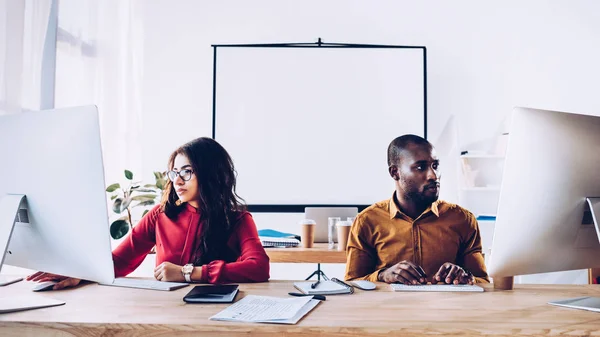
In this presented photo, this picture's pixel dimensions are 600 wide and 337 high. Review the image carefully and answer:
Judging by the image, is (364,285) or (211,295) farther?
(364,285)

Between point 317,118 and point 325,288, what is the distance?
2180mm

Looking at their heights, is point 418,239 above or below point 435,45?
below

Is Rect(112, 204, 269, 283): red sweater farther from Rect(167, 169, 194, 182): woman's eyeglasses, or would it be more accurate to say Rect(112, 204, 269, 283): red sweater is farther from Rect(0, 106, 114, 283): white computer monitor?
Rect(0, 106, 114, 283): white computer monitor

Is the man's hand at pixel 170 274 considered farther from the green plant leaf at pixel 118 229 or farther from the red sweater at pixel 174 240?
the green plant leaf at pixel 118 229

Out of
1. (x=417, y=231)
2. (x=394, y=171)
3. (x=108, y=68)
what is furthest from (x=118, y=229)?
(x=417, y=231)

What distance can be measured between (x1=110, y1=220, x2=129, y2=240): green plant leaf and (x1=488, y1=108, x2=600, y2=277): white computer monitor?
219 cm

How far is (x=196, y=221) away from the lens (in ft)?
5.65

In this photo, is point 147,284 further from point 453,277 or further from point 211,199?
point 453,277

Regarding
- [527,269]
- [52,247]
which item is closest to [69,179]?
[52,247]

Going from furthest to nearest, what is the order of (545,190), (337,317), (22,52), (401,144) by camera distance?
(22,52) < (401,144) < (545,190) < (337,317)

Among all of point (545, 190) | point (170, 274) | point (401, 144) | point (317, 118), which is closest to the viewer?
point (545, 190)

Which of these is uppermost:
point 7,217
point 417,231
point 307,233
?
point 7,217

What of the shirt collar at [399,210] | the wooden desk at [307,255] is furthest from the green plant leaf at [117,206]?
the shirt collar at [399,210]

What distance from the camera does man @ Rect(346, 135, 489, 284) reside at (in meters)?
1.75
